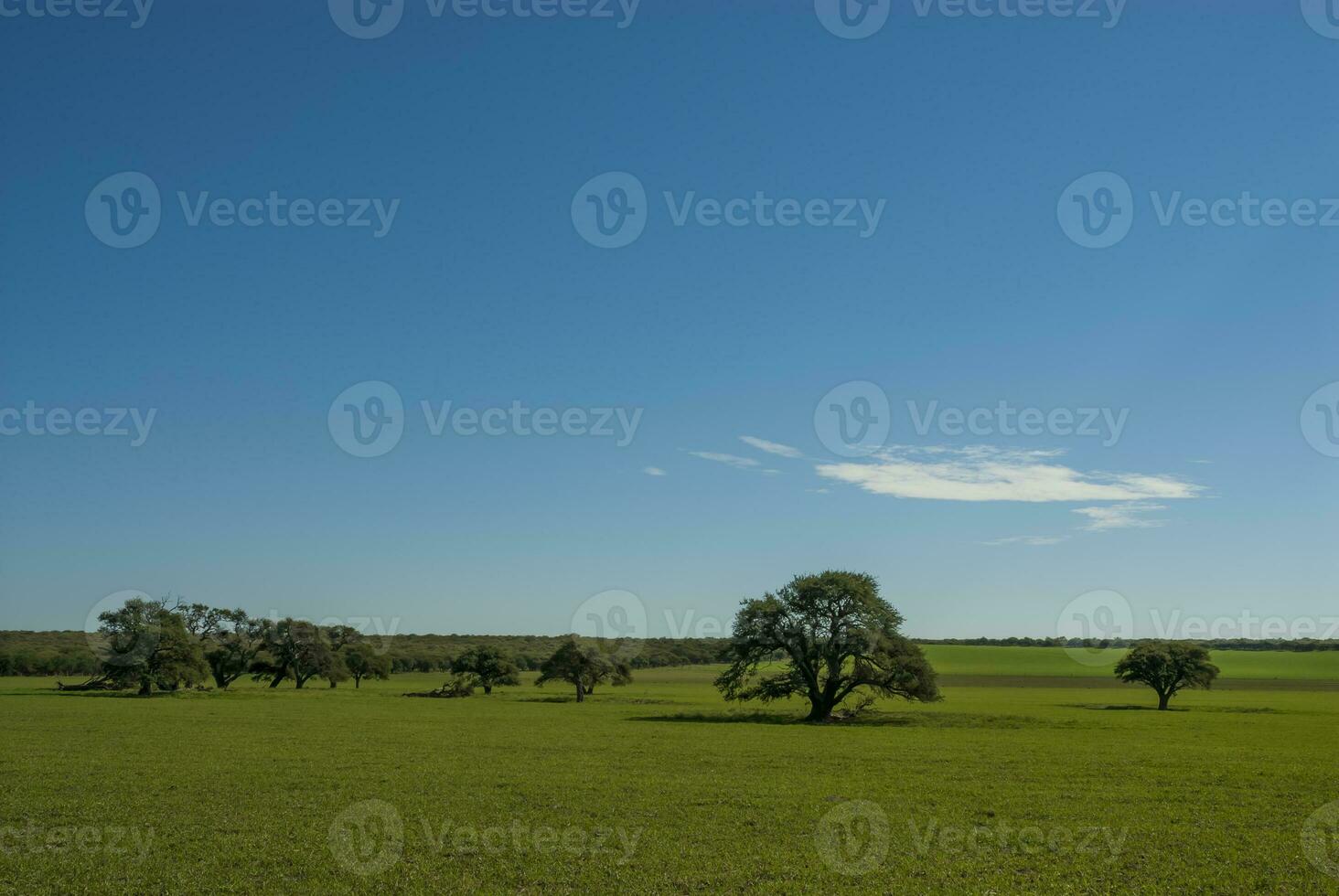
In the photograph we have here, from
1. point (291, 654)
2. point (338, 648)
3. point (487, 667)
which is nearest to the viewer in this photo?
point (487, 667)

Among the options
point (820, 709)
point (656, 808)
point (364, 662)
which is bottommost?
point (364, 662)

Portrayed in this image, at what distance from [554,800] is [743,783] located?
7836mm

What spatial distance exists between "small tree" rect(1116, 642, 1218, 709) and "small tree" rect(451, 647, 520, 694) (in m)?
80.4

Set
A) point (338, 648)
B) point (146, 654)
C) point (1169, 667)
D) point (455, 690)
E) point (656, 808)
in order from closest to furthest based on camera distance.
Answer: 1. point (656, 808)
2. point (1169, 667)
3. point (146, 654)
4. point (455, 690)
5. point (338, 648)

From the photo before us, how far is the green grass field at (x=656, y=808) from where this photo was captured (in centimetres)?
2039

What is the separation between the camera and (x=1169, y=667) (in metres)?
98.2

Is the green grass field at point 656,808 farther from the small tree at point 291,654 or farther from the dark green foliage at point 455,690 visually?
the small tree at point 291,654

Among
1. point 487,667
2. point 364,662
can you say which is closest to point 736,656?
point 487,667

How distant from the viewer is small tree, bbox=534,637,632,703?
110062 millimetres

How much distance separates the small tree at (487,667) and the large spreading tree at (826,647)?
2440 inches

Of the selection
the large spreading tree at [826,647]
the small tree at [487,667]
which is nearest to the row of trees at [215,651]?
the small tree at [487,667]

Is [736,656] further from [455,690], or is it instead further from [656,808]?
[455,690]

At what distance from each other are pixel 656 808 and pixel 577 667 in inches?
3307

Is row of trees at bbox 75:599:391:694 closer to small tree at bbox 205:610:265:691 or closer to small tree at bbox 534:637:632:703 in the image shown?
small tree at bbox 205:610:265:691
